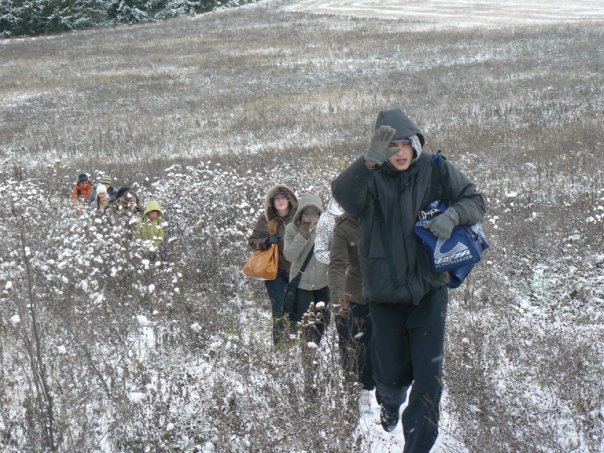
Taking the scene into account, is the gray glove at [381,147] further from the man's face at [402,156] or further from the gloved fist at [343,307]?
the gloved fist at [343,307]

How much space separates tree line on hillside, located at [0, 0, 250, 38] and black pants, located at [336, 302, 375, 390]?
45.1 m

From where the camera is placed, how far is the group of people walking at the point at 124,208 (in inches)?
308

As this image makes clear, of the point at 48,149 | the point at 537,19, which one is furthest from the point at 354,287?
the point at 537,19

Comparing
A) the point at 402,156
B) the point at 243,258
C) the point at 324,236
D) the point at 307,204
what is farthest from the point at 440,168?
the point at 243,258

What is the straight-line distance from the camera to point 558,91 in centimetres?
1770

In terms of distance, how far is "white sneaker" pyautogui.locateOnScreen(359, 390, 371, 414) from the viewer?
14.3 feet

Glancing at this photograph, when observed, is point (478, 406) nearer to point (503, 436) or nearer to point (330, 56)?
point (503, 436)

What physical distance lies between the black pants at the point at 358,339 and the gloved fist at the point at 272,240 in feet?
4.66

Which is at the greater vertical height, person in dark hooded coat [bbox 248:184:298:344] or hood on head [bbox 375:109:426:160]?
hood on head [bbox 375:109:426:160]

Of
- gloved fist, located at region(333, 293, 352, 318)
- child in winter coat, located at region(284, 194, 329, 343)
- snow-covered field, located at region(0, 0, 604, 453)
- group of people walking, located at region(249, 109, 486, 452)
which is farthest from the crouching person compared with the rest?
group of people walking, located at region(249, 109, 486, 452)

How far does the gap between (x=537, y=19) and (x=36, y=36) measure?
31.9m

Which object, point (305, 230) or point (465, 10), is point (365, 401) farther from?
point (465, 10)

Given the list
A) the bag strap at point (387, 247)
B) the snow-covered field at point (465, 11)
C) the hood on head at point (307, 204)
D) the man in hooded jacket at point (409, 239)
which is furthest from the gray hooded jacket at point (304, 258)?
the snow-covered field at point (465, 11)

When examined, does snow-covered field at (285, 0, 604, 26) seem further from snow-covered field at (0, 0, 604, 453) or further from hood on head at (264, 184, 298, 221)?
hood on head at (264, 184, 298, 221)
